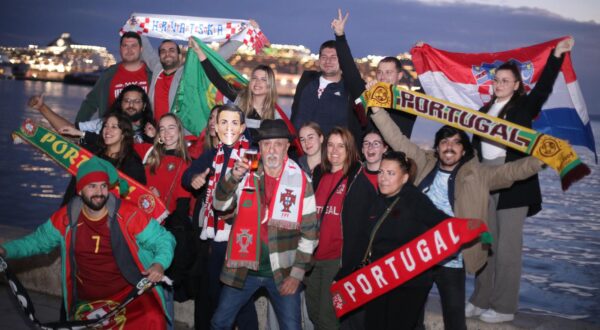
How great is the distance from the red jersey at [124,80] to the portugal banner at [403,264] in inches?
150

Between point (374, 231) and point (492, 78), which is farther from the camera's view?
point (492, 78)

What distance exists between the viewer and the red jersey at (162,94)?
308 inches

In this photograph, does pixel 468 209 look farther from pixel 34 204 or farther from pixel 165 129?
pixel 34 204

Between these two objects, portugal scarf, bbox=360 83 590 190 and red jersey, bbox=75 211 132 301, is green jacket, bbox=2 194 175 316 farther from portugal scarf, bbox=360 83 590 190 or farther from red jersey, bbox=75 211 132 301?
portugal scarf, bbox=360 83 590 190

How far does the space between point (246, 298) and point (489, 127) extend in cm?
240

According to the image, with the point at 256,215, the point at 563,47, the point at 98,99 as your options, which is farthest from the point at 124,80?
the point at 563,47

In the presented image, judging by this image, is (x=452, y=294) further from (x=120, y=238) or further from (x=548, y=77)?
(x=120, y=238)

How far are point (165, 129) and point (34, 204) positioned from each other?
1148cm

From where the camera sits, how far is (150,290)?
17.4 feet

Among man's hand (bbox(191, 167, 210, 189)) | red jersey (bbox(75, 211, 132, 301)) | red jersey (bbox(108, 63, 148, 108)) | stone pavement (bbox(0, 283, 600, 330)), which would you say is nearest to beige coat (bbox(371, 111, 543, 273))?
stone pavement (bbox(0, 283, 600, 330))

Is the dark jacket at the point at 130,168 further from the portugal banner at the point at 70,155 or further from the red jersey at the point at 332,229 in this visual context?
the red jersey at the point at 332,229

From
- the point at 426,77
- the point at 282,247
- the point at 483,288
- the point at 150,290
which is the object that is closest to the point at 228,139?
the point at 282,247

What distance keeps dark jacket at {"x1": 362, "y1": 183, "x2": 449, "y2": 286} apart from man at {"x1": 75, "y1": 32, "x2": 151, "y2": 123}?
384 centimetres

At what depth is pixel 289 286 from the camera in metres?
5.01
